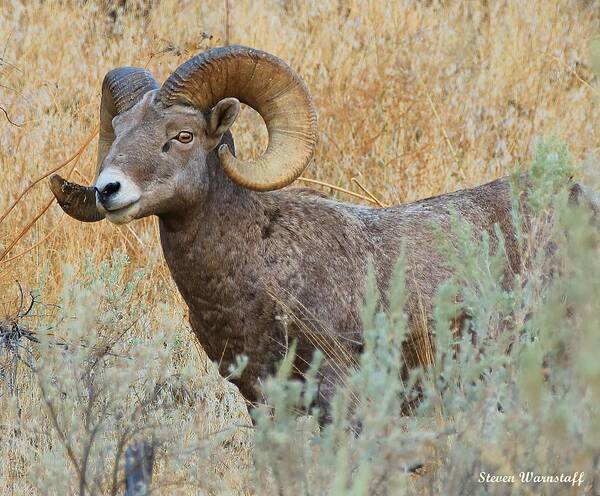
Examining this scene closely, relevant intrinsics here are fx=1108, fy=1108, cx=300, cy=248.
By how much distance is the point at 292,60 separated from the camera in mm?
→ 10711

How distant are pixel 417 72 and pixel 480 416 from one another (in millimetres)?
7660

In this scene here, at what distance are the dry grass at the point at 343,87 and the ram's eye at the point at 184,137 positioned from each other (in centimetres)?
234

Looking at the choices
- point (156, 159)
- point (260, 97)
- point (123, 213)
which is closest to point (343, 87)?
point (260, 97)

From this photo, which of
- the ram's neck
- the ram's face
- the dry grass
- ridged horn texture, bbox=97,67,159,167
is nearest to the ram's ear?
the ram's face

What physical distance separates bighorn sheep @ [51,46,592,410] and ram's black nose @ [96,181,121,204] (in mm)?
93

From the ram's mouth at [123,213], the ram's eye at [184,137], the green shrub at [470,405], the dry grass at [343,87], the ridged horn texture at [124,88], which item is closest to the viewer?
the green shrub at [470,405]

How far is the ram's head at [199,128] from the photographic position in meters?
5.26

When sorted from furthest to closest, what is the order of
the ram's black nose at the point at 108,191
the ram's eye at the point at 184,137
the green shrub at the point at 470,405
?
1. the ram's eye at the point at 184,137
2. the ram's black nose at the point at 108,191
3. the green shrub at the point at 470,405

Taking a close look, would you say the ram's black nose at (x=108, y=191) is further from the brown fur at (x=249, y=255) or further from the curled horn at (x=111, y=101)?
the curled horn at (x=111, y=101)

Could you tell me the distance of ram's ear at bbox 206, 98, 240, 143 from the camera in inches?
217

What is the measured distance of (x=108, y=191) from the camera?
503cm

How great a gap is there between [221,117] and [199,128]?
143 mm

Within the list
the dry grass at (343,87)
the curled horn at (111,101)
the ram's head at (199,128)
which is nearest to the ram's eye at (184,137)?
the ram's head at (199,128)

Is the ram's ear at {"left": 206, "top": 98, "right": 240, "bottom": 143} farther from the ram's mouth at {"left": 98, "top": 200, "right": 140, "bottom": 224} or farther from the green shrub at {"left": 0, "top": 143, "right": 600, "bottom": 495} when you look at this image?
the green shrub at {"left": 0, "top": 143, "right": 600, "bottom": 495}
